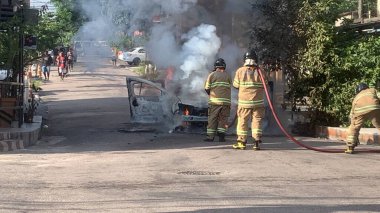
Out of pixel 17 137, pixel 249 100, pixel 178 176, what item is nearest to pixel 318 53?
pixel 249 100

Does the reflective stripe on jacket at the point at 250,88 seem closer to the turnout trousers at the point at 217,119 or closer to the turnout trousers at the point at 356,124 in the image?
the turnout trousers at the point at 217,119

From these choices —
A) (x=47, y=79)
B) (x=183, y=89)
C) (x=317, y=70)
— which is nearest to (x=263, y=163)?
(x=317, y=70)

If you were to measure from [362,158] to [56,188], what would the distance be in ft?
18.3

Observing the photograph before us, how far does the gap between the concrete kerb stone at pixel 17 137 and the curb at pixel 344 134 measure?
6.29 meters

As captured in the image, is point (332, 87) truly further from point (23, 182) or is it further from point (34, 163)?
point (23, 182)

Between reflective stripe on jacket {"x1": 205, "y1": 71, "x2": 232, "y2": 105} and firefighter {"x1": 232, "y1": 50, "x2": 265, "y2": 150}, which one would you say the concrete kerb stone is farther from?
firefighter {"x1": 232, "y1": 50, "x2": 265, "y2": 150}

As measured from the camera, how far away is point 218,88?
13203 millimetres

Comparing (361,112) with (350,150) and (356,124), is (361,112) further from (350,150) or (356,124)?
(350,150)

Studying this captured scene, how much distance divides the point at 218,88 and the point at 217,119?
0.64m

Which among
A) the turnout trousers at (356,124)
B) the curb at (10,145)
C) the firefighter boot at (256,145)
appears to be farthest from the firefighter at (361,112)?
the curb at (10,145)

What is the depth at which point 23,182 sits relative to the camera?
8.42 meters

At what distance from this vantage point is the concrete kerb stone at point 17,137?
12211 mm

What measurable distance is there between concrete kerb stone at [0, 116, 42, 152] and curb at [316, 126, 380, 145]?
6289mm

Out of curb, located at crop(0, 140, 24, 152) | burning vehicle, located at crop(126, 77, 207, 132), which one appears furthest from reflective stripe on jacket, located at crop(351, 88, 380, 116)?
curb, located at crop(0, 140, 24, 152)
